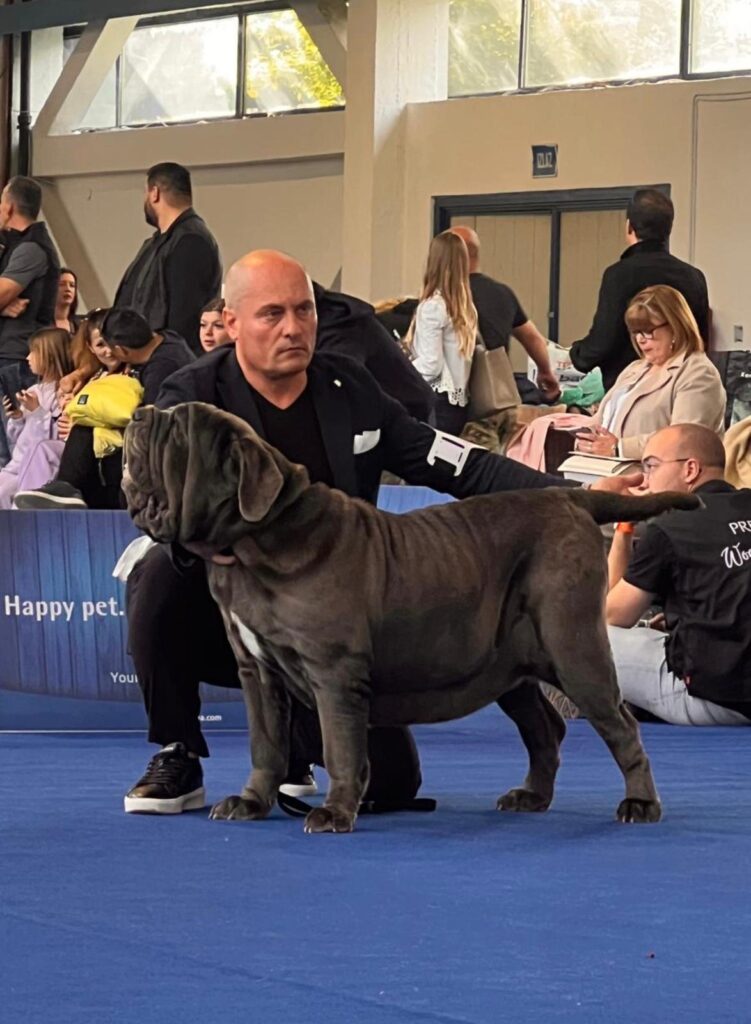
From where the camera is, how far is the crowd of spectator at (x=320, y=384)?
4.16 meters

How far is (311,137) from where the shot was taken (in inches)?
679

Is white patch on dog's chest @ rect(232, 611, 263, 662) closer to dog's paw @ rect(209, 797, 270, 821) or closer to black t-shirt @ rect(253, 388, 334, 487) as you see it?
dog's paw @ rect(209, 797, 270, 821)

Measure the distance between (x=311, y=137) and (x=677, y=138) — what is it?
153 inches

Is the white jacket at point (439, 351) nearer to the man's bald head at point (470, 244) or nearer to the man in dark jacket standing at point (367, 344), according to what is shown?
the man's bald head at point (470, 244)

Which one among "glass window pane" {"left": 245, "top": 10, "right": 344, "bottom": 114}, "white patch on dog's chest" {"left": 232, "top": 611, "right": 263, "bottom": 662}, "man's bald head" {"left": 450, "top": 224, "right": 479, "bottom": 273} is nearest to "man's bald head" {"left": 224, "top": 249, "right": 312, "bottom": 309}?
"white patch on dog's chest" {"left": 232, "top": 611, "right": 263, "bottom": 662}

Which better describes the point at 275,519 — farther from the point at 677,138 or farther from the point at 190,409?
the point at 677,138

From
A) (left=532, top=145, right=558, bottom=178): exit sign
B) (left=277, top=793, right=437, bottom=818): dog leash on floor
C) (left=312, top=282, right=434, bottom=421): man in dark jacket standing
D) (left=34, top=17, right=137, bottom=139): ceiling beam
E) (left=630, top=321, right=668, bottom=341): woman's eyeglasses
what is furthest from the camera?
(left=34, top=17, right=137, bottom=139): ceiling beam

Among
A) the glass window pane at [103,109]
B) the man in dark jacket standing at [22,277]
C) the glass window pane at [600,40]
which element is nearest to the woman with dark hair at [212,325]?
the man in dark jacket standing at [22,277]

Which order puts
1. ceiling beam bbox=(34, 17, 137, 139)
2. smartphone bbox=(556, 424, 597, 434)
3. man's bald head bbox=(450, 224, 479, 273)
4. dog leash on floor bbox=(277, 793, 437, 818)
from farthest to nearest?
1. ceiling beam bbox=(34, 17, 137, 139)
2. man's bald head bbox=(450, 224, 479, 273)
3. smartphone bbox=(556, 424, 597, 434)
4. dog leash on floor bbox=(277, 793, 437, 818)

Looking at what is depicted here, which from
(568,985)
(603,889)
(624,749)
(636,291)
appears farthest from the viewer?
(636,291)

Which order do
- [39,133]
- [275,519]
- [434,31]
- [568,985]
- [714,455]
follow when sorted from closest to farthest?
[568,985], [275,519], [714,455], [434,31], [39,133]

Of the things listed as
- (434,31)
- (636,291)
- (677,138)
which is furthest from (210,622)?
(434,31)

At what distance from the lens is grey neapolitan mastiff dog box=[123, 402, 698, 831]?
3719 millimetres

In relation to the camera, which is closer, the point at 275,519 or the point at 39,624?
the point at 275,519
